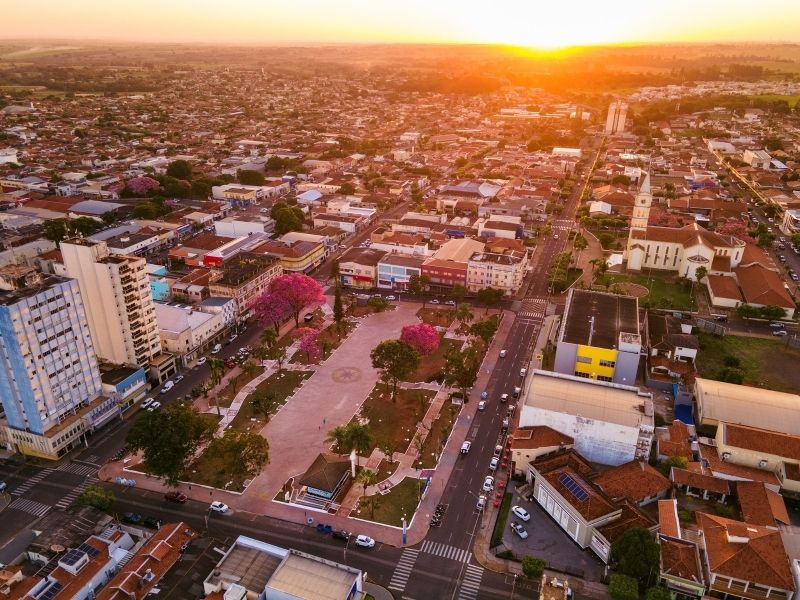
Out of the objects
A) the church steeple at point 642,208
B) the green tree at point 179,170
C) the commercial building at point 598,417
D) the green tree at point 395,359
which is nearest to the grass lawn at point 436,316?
the green tree at point 395,359

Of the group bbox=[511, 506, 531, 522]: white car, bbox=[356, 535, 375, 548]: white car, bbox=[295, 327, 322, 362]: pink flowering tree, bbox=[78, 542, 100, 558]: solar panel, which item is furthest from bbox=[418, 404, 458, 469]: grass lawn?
bbox=[78, 542, 100, 558]: solar panel

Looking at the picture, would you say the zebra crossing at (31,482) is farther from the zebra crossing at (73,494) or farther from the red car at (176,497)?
the red car at (176,497)

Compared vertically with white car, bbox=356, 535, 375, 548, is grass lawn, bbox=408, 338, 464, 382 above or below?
below

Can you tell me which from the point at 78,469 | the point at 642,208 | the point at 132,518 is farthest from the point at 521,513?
the point at 642,208

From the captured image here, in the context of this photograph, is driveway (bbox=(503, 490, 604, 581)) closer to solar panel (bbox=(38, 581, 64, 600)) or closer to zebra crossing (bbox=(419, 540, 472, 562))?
zebra crossing (bbox=(419, 540, 472, 562))

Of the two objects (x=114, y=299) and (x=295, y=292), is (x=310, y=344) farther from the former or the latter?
(x=114, y=299)

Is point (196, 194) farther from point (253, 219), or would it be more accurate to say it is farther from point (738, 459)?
point (738, 459)
